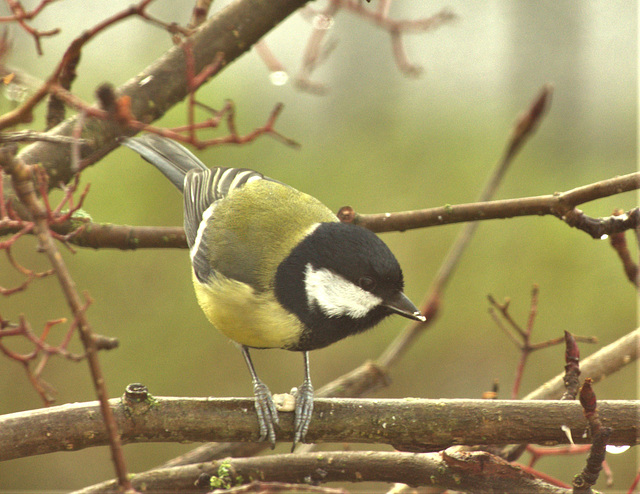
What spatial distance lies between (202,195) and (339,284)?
0.61m

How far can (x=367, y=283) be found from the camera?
1435mm

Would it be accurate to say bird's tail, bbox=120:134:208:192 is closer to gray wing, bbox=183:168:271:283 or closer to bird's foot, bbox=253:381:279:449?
gray wing, bbox=183:168:271:283

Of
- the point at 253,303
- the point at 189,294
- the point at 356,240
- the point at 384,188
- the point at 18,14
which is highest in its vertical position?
the point at 18,14

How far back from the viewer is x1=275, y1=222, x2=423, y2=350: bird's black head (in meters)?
1.41

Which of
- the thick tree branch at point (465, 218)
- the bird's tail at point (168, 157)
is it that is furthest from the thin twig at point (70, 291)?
the bird's tail at point (168, 157)

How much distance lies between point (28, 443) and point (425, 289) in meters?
2.68

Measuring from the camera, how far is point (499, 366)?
3482 mm

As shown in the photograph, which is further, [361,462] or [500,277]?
[500,277]

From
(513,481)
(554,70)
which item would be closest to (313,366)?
(513,481)

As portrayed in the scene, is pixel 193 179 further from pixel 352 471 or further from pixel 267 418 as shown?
pixel 352 471

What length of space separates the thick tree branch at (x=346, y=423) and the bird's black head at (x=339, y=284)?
0.23 meters

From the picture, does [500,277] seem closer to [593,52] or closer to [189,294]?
[189,294]

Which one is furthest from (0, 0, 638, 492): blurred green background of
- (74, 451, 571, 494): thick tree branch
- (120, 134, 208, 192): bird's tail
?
(74, 451, 571, 494): thick tree branch

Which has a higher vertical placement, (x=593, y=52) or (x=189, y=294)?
(x=593, y=52)
